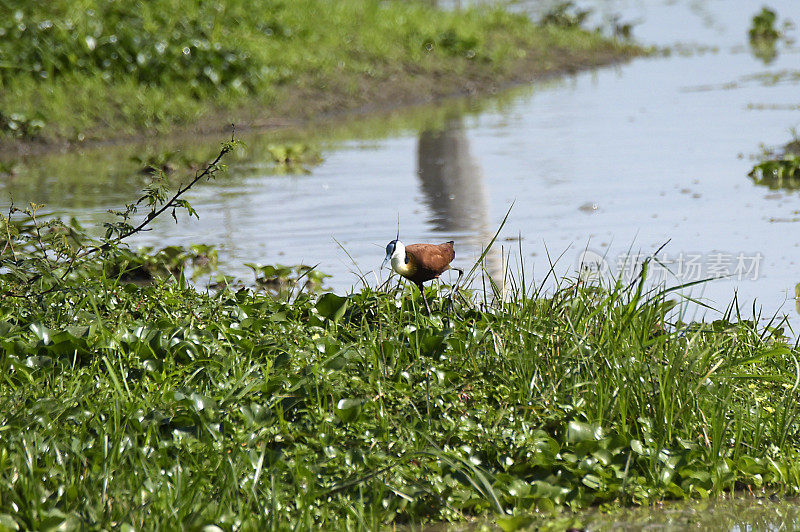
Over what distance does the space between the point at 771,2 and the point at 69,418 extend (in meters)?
36.4

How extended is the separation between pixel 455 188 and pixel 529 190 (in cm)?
73

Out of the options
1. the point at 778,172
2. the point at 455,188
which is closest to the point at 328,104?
the point at 455,188

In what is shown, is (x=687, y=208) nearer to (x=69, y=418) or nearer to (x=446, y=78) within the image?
(x=69, y=418)

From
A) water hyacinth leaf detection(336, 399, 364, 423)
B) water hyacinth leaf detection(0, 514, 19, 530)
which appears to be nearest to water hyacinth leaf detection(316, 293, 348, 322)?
water hyacinth leaf detection(336, 399, 364, 423)

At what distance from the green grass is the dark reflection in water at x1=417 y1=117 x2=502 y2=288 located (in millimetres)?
2484

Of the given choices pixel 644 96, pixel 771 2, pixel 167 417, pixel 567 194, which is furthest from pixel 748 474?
pixel 771 2

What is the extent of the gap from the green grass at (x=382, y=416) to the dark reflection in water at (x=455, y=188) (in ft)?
8.15

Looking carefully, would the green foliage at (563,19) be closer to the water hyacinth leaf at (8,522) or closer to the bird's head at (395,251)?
the bird's head at (395,251)

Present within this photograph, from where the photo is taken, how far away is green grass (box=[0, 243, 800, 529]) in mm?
3920

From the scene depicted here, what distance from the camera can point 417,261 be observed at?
17.3ft

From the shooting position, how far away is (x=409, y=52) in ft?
69.4

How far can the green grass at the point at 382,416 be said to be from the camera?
12.9 feet

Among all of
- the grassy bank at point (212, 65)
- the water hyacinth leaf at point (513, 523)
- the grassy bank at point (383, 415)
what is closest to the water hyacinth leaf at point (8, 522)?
the grassy bank at point (383, 415)

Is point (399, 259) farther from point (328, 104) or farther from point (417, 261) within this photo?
point (328, 104)
